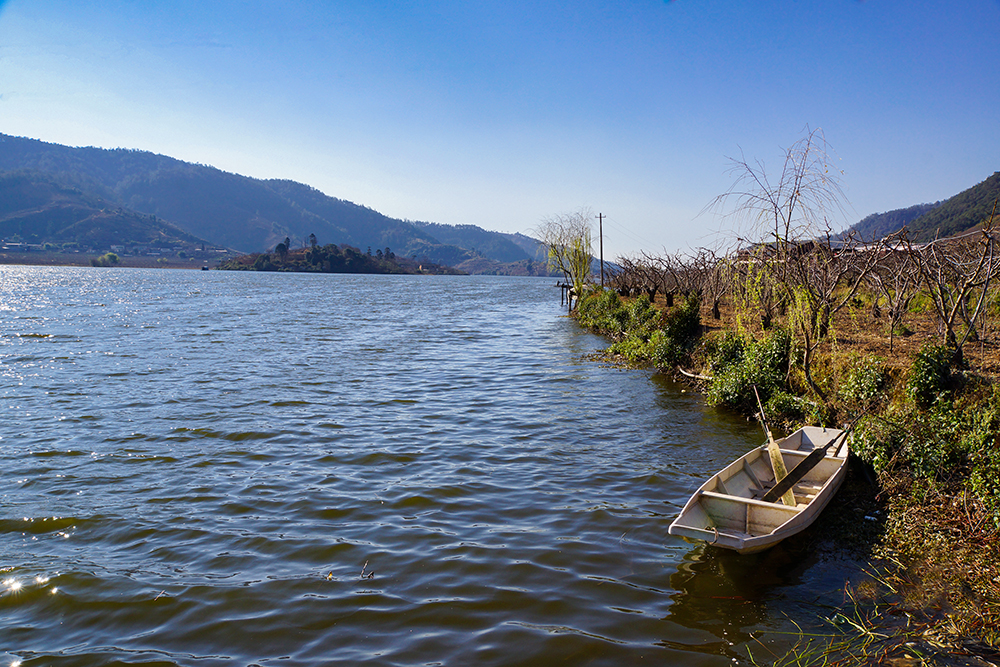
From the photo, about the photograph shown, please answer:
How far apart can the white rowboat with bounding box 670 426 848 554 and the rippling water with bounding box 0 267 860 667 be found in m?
0.44

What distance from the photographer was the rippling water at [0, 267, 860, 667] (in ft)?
16.9

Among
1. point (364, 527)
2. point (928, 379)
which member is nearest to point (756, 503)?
point (928, 379)

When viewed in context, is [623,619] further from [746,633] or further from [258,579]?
[258,579]

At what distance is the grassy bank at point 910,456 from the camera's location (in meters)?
5.04

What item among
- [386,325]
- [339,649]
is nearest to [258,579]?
[339,649]

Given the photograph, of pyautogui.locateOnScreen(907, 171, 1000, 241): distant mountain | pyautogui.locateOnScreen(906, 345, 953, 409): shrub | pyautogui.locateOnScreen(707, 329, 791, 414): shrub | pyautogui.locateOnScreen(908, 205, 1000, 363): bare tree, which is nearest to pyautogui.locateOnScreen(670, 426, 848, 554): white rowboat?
pyautogui.locateOnScreen(906, 345, 953, 409): shrub

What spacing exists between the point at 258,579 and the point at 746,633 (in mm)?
4879

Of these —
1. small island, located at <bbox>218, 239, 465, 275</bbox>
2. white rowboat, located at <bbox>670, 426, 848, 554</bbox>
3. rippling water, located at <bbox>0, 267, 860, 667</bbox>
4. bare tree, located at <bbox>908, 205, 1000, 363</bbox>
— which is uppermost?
small island, located at <bbox>218, 239, 465, 275</bbox>

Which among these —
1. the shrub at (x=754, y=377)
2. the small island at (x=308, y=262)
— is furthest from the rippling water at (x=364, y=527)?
the small island at (x=308, y=262)

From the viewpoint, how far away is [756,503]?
21.9 ft

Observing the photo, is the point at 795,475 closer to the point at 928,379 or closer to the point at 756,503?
the point at 756,503

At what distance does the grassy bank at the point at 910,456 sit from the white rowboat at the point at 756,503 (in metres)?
0.52

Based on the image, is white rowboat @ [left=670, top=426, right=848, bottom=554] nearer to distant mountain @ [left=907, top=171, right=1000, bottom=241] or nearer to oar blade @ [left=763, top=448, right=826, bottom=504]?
oar blade @ [left=763, top=448, right=826, bottom=504]

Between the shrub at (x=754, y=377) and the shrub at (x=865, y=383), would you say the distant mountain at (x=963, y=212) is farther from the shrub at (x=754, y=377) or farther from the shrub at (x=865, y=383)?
the shrub at (x=865, y=383)
